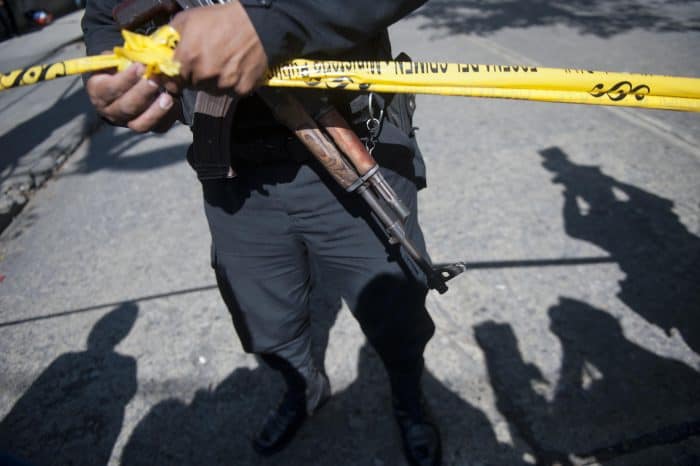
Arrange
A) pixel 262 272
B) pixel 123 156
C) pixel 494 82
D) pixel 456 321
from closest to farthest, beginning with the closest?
pixel 494 82 < pixel 262 272 < pixel 456 321 < pixel 123 156

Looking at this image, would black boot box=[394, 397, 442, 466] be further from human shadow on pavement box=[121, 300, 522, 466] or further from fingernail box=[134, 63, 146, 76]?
fingernail box=[134, 63, 146, 76]

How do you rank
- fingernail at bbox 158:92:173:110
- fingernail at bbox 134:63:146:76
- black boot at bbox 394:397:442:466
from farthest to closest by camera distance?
black boot at bbox 394:397:442:466 < fingernail at bbox 158:92:173:110 < fingernail at bbox 134:63:146:76

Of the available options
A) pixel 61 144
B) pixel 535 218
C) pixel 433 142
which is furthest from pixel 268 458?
pixel 61 144

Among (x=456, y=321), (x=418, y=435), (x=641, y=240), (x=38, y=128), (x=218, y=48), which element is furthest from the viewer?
(x=38, y=128)

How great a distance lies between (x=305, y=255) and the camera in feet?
5.37

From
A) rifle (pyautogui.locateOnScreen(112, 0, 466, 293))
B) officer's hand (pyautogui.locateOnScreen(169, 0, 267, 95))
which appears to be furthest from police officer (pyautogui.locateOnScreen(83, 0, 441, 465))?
rifle (pyautogui.locateOnScreen(112, 0, 466, 293))

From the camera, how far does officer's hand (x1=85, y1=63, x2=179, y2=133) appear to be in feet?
3.48

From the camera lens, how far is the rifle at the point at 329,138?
47.6 inches

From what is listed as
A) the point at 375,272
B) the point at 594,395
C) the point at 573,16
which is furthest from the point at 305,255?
the point at 573,16

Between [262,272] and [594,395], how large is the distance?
62.4 inches

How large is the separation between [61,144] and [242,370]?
4029mm

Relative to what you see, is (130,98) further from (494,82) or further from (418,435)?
(418,435)

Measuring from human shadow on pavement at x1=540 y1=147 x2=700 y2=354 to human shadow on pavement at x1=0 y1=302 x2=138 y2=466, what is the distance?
271 cm

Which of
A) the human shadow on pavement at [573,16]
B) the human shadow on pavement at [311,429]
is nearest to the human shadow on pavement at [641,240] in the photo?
the human shadow on pavement at [311,429]
